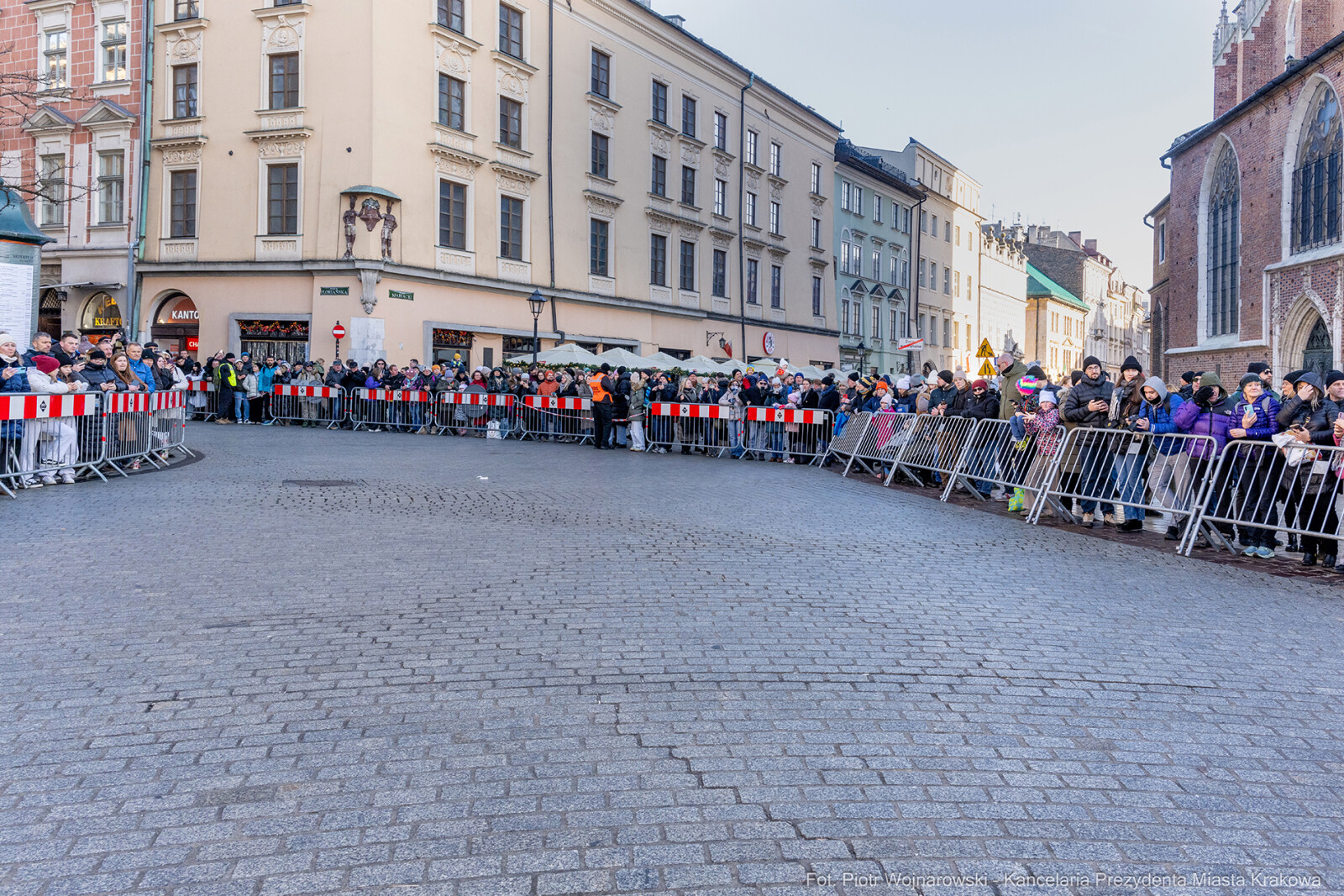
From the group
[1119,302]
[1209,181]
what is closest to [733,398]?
[1209,181]

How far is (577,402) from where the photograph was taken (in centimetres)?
2489

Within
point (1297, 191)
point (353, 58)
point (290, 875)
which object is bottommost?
point (290, 875)

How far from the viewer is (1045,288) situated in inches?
3691

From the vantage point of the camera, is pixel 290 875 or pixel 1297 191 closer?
pixel 290 875

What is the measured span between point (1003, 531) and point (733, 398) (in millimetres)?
11901

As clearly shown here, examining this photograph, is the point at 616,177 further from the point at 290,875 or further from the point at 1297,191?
the point at 290,875

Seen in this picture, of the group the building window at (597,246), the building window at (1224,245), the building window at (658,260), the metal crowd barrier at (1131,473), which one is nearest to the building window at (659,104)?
the building window at (658,260)

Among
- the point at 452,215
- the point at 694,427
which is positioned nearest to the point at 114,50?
the point at 452,215

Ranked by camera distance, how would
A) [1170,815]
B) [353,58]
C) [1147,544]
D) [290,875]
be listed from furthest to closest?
1. [353,58]
2. [1147,544]
3. [1170,815]
4. [290,875]

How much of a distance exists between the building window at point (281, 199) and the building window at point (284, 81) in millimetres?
1927

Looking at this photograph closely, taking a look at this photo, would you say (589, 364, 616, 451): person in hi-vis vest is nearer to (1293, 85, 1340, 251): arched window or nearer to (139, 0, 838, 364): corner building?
(139, 0, 838, 364): corner building

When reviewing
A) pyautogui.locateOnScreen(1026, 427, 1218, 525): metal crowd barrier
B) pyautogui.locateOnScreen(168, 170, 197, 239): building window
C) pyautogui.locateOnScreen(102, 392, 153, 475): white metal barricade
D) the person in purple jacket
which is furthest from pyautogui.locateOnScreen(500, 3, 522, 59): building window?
the person in purple jacket

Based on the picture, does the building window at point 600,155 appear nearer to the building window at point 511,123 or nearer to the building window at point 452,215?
the building window at point 511,123

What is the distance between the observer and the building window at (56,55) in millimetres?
34344
